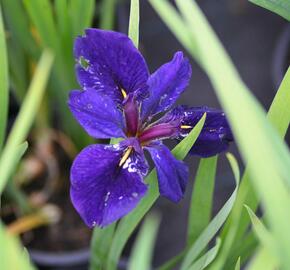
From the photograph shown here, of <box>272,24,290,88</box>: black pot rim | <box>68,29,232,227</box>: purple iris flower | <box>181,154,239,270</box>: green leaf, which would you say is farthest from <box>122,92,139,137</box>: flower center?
<box>272,24,290,88</box>: black pot rim

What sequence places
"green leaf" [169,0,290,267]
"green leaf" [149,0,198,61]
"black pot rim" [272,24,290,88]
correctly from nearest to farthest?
1. "green leaf" [169,0,290,267]
2. "green leaf" [149,0,198,61]
3. "black pot rim" [272,24,290,88]

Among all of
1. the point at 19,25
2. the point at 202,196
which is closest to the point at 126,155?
the point at 202,196

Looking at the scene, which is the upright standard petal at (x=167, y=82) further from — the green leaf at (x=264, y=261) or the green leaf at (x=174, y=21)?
the green leaf at (x=264, y=261)

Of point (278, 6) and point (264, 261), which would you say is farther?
point (278, 6)

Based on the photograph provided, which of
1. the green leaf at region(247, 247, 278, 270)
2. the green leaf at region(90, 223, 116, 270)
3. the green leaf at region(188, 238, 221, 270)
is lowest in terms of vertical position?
the green leaf at region(90, 223, 116, 270)

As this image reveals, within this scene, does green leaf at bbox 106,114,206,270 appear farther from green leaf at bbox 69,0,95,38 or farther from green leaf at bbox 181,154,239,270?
green leaf at bbox 69,0,95,38

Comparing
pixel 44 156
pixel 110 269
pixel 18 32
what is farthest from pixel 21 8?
pixel 110 269

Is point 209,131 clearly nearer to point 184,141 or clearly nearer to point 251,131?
point 184,141
